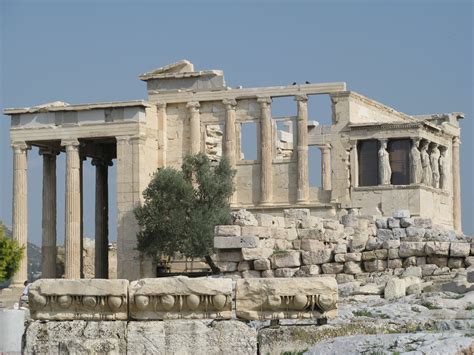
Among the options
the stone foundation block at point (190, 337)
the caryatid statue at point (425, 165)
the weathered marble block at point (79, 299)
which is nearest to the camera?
the stone foundation block at point (190, 337)

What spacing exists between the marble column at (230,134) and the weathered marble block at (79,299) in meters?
30.9

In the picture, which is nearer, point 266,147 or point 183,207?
point 183,207

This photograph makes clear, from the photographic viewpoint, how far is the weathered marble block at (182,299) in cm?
1138

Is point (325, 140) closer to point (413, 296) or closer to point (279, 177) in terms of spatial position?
point (279, 177)

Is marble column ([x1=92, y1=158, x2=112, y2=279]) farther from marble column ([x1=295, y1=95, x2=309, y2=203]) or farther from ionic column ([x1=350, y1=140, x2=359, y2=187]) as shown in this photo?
ionic column ([x1=350, y1=140, x2=359, y2=187])

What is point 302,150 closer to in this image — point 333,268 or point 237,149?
point 237,149

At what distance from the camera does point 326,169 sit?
42.0 m

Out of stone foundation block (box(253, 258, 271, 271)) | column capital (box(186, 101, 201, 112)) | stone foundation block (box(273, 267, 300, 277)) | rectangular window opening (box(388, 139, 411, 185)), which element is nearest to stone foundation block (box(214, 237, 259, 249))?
stone foundation block (box(253, 258, 271, 271))

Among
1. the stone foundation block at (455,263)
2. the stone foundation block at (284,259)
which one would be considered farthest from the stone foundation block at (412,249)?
the stone foundation block at (284,259)

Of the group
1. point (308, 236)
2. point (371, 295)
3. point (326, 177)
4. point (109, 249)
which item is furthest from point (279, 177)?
point (371, 295)

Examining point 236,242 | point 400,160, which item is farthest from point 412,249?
point 400,160

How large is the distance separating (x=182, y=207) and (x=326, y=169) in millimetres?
5008

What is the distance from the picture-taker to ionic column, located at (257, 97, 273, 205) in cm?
4212

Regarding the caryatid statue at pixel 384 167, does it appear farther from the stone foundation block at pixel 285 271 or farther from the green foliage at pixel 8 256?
the stone foundation block at pixel 285 271
